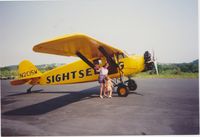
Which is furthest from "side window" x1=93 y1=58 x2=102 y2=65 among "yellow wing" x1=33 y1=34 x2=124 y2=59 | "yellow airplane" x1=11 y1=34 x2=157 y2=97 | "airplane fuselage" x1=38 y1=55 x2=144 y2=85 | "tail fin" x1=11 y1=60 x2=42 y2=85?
"tail fin" x1=11 y1=60 x2=42 y2=85

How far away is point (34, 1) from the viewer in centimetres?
812

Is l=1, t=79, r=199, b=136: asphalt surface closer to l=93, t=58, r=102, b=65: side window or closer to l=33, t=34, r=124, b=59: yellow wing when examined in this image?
l=33, t=34, r=124, b=59: yellow wing

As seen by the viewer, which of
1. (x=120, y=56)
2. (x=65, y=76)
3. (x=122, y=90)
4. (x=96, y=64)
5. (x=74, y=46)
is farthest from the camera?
(x=65, y=76)

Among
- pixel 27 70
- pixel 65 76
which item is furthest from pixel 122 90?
pixel 27 70

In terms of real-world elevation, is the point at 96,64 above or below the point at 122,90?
above

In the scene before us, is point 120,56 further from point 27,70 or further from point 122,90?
point 27,70

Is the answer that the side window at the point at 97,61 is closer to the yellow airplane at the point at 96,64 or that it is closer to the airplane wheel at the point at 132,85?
the yellow airplane at the point at 96,64

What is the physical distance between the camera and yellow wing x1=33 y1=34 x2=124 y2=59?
609 cm

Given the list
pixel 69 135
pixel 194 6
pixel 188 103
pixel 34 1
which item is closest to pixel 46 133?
pixel 69 135

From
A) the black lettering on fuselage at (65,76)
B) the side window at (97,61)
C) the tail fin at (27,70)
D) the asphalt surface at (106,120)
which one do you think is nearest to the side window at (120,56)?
the side window at (97,61)

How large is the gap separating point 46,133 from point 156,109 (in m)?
3.26

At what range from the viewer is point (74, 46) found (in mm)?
7387

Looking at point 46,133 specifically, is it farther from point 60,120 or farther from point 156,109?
point 156,109

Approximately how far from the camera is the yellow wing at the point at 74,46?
6091mm
